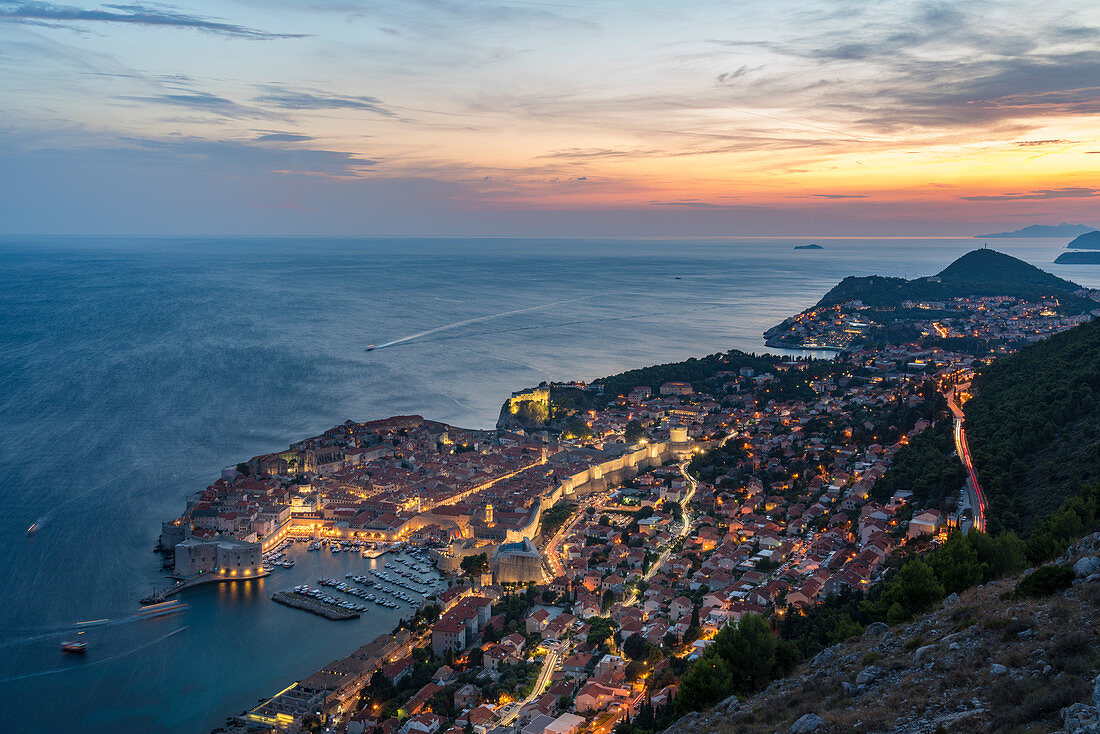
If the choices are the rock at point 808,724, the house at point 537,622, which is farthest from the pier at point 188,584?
the rock at point 808,724

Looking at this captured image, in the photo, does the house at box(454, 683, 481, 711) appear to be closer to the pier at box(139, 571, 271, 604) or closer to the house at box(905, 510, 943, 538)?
the pier at box(139, 571, 271, 604)

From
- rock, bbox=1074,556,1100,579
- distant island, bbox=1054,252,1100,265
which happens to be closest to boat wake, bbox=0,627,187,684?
rock, bbox=1074,556,1100,579

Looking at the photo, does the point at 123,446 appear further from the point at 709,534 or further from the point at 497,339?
the point at 497,339

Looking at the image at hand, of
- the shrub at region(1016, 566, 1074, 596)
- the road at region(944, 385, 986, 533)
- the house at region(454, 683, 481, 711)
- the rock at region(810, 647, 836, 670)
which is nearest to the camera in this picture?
the shrub at region(1016, 566, 1074, 596)

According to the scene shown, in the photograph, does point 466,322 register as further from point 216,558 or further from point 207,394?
point 216,558

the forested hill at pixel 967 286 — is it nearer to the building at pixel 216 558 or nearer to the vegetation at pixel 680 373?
the vegetation at pixel 680 373

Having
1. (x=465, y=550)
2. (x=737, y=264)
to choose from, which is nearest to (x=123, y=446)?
(x=465, y=550)
